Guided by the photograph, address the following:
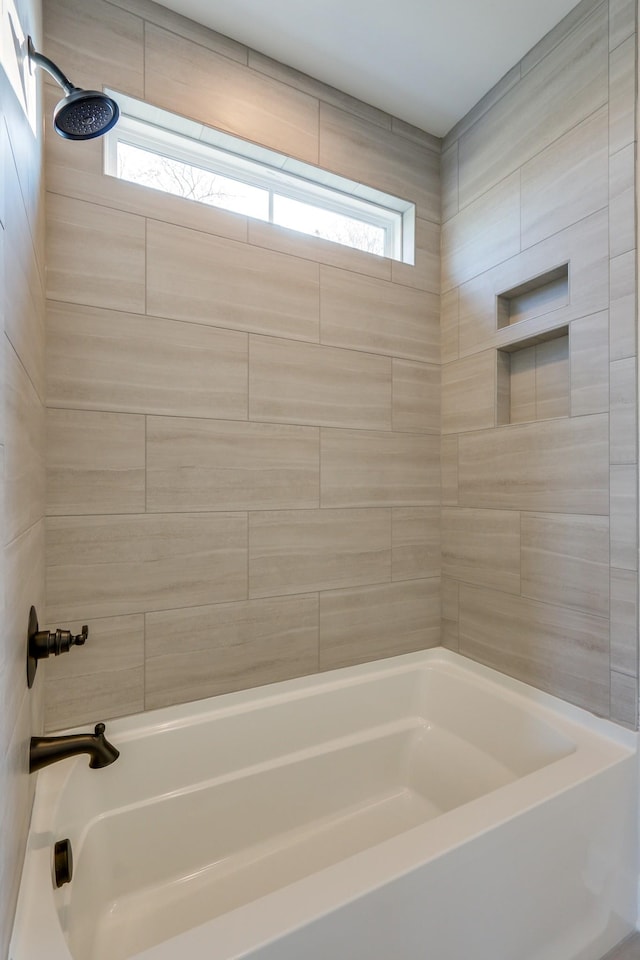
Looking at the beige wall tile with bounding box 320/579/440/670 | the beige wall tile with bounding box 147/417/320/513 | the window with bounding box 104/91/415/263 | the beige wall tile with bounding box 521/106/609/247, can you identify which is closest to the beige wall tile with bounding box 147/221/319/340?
the window with bounding box 104/91/415/263

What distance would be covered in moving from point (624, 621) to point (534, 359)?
100 cm

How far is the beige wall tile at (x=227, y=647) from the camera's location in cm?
163

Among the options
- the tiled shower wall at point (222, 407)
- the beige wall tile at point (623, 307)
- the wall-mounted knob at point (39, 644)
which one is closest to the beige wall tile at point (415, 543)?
the tiled shower wall at point (222, 407)

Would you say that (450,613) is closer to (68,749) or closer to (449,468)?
(449,468)

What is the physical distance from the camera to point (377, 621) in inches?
80.6

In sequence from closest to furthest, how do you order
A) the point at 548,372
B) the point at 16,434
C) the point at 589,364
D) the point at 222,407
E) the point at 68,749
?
the point at 16,434 → the point at 68,749 → the point at 589,364 → the point at 222,407 → the point at 548,372

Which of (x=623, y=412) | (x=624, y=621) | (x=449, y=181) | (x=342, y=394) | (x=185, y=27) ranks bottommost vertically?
(x=624, y=621)

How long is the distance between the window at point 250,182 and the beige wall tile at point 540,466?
37.3 inches

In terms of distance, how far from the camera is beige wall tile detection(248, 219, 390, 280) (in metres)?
1.80

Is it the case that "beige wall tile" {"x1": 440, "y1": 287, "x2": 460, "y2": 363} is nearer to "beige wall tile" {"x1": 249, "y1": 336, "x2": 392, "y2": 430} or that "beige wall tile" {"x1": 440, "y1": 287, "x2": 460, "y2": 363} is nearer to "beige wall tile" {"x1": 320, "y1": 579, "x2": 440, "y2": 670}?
"beige wall tile" {"x1": 249, "y1": 336, "x2": 392, "y2": 430}

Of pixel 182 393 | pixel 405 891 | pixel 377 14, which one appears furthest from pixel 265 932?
pixel 377 14

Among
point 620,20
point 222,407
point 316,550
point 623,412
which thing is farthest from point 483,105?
point 316,550

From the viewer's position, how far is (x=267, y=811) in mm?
1590

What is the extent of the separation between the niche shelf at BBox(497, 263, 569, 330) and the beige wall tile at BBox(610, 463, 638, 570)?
25.1 inches
